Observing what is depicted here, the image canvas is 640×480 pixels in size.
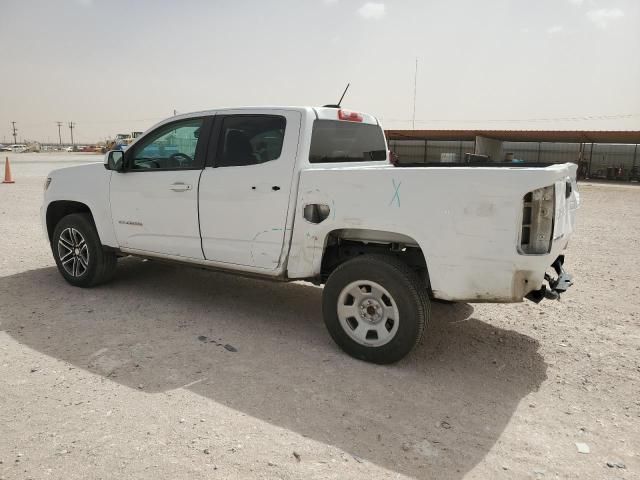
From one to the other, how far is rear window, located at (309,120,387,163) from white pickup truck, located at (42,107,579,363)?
18 millimetres

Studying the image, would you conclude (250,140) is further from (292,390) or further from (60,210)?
(60,210)

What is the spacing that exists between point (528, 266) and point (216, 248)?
2586 mm

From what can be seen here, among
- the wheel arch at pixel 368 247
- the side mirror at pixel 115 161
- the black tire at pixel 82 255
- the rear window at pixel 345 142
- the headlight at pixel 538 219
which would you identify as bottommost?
the black tire at pixel 82 255

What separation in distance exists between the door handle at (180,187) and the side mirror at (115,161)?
0.75 meters

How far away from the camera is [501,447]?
8.99ft

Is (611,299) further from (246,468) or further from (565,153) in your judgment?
(565,153)

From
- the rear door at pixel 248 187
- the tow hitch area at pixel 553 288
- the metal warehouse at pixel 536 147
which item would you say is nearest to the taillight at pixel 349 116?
the rear door at pixel 248 187

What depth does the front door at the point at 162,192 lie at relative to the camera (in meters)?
4.55

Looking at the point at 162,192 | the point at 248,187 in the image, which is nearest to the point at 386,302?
the point at 248,187

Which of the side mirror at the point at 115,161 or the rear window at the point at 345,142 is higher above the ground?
the rear window at the point at 345,142

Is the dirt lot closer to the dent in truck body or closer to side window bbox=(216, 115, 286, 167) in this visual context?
the dent in truck body

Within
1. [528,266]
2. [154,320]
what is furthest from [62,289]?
[528,266]

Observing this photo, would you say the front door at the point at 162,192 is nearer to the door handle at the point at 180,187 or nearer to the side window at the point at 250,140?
the door handle at the point at 180,187

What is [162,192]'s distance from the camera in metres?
4.69
